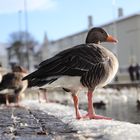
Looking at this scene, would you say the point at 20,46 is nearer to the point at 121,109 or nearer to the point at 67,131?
the point at 121,109

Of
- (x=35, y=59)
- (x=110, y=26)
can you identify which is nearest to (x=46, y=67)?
(x=110, y=26)

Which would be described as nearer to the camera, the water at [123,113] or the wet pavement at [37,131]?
the wet pavement at [37,131]

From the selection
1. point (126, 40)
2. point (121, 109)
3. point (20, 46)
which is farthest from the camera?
point (20, 46)

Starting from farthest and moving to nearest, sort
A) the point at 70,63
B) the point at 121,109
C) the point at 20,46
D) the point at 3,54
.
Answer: the point at 3,54 < the point at 20,46 < the point at 121,109 < the point at 70,63

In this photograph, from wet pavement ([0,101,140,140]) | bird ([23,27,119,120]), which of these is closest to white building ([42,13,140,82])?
bird ([23,27,119,120])

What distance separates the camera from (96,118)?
8.57 m

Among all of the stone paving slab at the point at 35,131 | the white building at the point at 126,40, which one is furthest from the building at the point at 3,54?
the stone paving slab at the point at 35,131

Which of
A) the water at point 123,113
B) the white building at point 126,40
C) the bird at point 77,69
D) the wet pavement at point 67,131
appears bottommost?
the water at point 123,113

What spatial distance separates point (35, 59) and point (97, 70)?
14573cm

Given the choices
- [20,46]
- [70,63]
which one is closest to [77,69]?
[70,63]

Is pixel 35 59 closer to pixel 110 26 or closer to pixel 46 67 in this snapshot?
pixel 110 26

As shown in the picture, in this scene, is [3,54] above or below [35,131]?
above

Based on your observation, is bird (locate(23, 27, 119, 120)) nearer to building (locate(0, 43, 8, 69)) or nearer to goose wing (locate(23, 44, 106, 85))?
goose wing (locate(23, 44, 106, 85))

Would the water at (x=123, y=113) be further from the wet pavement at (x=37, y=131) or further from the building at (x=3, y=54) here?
the building at (x=3, y=54)
